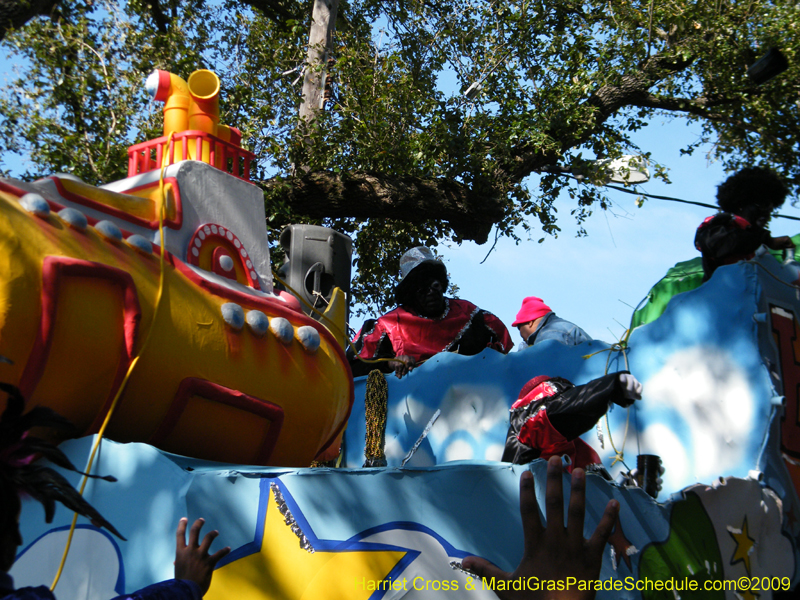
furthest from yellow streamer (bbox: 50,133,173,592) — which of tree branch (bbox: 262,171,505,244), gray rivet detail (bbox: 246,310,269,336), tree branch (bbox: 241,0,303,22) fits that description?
tree branch (bbox: 241,0,303,22)

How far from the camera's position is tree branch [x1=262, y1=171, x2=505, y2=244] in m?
8.14

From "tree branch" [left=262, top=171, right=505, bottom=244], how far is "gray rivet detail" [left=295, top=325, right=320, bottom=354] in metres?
4.51

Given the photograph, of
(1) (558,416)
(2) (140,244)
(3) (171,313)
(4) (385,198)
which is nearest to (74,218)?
(2) (140,244)

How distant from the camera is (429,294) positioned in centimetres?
555

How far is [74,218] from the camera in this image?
292cm

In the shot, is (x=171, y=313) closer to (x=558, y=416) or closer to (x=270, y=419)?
(x=270, y=419)

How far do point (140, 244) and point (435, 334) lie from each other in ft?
9.31

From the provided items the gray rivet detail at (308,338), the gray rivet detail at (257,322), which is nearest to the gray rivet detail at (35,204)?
the gray rivet detail at (257,322)

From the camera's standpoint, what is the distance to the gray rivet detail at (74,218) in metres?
2.90

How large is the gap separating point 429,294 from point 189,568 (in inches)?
153

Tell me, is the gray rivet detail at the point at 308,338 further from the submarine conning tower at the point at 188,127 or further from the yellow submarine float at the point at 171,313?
the submarine conning tower at the point at 188,127

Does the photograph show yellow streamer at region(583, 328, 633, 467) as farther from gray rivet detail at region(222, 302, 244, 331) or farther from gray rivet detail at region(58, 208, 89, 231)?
gray rivet detail at region(58, 208, 89, 231)

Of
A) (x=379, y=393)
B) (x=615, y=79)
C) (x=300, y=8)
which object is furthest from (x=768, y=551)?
(x=300, y=8)

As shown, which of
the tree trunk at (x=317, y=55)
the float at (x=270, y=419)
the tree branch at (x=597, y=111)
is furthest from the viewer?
the tree branch at (x=597, y=111)
